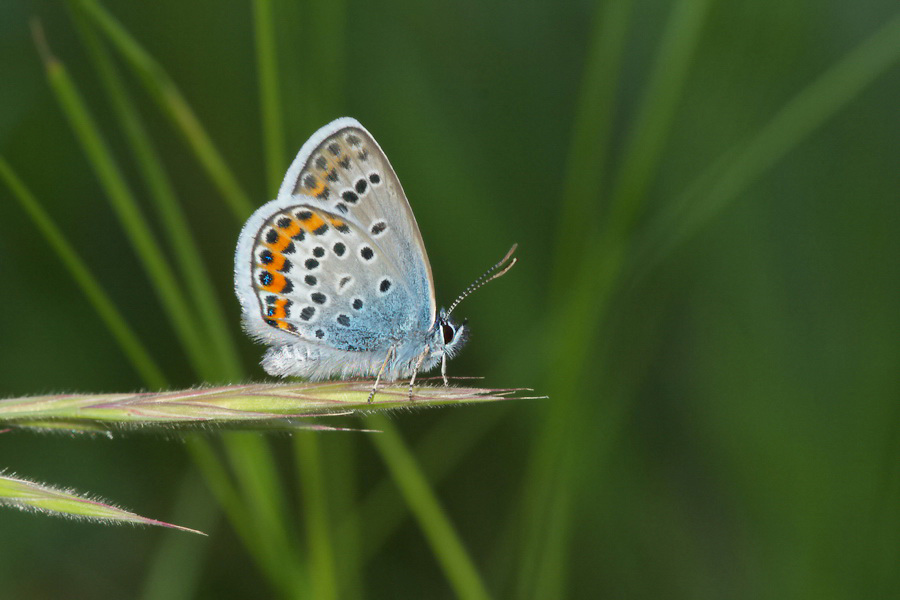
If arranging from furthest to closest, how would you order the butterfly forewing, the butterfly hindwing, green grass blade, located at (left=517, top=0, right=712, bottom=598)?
the butterfly hindwing, the butterfly forewing, green grass blade, located at (left=517, top=0, right=712, bottom=598)

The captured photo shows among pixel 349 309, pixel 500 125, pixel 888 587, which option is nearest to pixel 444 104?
pixel 500 125

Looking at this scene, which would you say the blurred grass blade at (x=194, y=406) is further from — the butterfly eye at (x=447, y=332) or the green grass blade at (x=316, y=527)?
the butterfly eye at (x=447, y=332)

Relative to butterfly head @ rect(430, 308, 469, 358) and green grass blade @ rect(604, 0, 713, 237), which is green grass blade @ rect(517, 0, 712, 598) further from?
butterfly head @ rect(430, 308, 469, 358)

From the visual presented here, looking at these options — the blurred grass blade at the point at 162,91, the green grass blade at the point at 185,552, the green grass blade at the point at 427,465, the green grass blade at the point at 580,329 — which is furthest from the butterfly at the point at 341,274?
the green grass blade at the point at 185,552

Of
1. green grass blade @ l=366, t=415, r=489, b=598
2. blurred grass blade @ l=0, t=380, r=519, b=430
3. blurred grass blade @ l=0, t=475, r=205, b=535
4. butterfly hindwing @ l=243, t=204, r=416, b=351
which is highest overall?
butterfly hindwing @ l=243, t=204, r=416, b=351

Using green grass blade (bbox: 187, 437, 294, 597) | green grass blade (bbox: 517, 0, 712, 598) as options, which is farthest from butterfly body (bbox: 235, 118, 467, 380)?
green grass blade (bbox: 517, 0, 712, 598)

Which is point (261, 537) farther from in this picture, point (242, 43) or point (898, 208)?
point (898, 208)

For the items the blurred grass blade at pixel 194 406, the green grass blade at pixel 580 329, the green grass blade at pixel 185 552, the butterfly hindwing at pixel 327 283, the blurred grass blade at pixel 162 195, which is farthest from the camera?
the green grass blade at pixel 185 552
